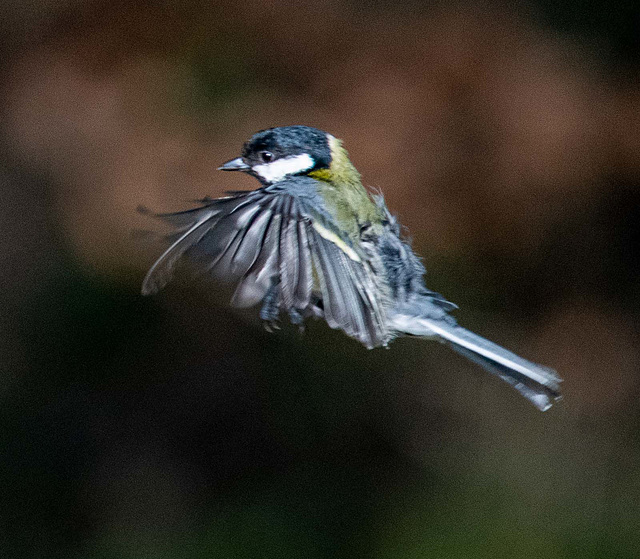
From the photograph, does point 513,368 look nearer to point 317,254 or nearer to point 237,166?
point 317,254

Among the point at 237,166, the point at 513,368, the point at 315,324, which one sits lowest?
the point at 315,324

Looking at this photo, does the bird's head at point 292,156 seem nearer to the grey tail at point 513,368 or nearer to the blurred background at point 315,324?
the grey tail at point 513,368

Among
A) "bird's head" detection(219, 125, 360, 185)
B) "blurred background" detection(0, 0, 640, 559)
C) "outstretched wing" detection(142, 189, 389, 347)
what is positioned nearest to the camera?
"outstretched wing" detection(142, 189, 389, 347)

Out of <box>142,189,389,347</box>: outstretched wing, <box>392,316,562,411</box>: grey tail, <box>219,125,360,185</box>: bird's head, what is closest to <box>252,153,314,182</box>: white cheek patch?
<box>219,125,360,185</box>: bird's head

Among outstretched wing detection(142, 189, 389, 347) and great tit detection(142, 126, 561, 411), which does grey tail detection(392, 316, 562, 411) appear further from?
outstretched wing detection(142, 189, 389, 347)

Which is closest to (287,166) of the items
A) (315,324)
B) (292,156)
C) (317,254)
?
(292,156)

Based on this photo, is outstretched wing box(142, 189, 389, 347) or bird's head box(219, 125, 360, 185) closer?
outstretched wing box(142, 189, 389, 347)

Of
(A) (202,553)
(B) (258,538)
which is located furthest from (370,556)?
(A) (202,553)

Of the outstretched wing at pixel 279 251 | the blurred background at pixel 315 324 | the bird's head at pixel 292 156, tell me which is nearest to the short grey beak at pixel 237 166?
the bird's head at pixel 292 156
